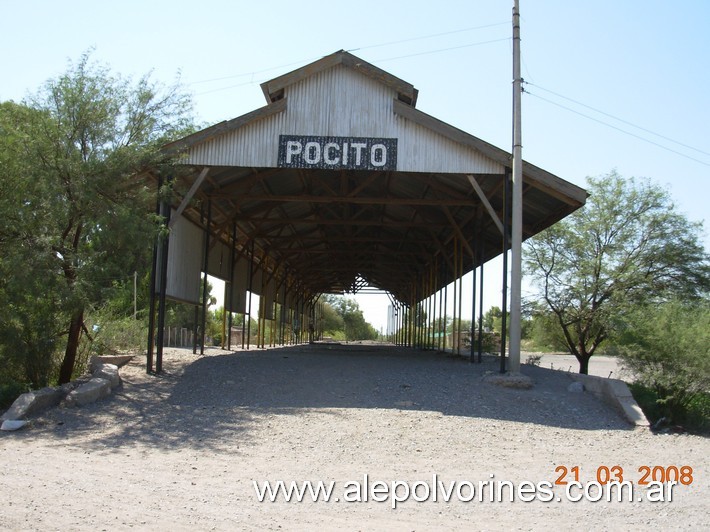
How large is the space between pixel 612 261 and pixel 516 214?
1060cm

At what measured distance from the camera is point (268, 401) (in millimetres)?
11359

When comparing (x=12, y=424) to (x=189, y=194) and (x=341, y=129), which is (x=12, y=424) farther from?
(x=341, y=129)

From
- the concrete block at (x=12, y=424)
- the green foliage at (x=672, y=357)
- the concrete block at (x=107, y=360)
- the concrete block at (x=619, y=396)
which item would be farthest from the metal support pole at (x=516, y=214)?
the concrete block at (x=12, y=424)

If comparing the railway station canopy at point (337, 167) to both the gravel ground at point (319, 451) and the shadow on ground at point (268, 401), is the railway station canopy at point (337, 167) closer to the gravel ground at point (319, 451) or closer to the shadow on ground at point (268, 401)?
the shadow on ground at point (268, 401)

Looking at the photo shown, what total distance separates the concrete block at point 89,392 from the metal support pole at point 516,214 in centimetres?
755

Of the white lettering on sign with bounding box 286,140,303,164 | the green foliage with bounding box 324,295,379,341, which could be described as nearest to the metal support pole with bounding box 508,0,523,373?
the white lettering on sign with bounding box 286,140,303,164

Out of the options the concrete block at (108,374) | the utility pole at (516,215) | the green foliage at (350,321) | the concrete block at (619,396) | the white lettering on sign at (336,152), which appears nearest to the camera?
the concrete block at (619,396)

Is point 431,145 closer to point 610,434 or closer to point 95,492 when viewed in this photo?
point 610,434

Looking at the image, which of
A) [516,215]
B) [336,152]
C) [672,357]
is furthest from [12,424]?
[672,357]

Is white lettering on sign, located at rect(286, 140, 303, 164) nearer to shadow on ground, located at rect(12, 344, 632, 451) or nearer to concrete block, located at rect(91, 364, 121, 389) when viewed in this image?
shadow on ground, located at rect(12, 344, 632, 451)

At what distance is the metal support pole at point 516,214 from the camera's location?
13.4 metres

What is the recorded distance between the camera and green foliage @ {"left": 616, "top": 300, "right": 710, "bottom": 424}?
12031 mm

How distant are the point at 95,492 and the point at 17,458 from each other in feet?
6.56

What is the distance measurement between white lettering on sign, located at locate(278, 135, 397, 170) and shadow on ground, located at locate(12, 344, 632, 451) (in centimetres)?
438
